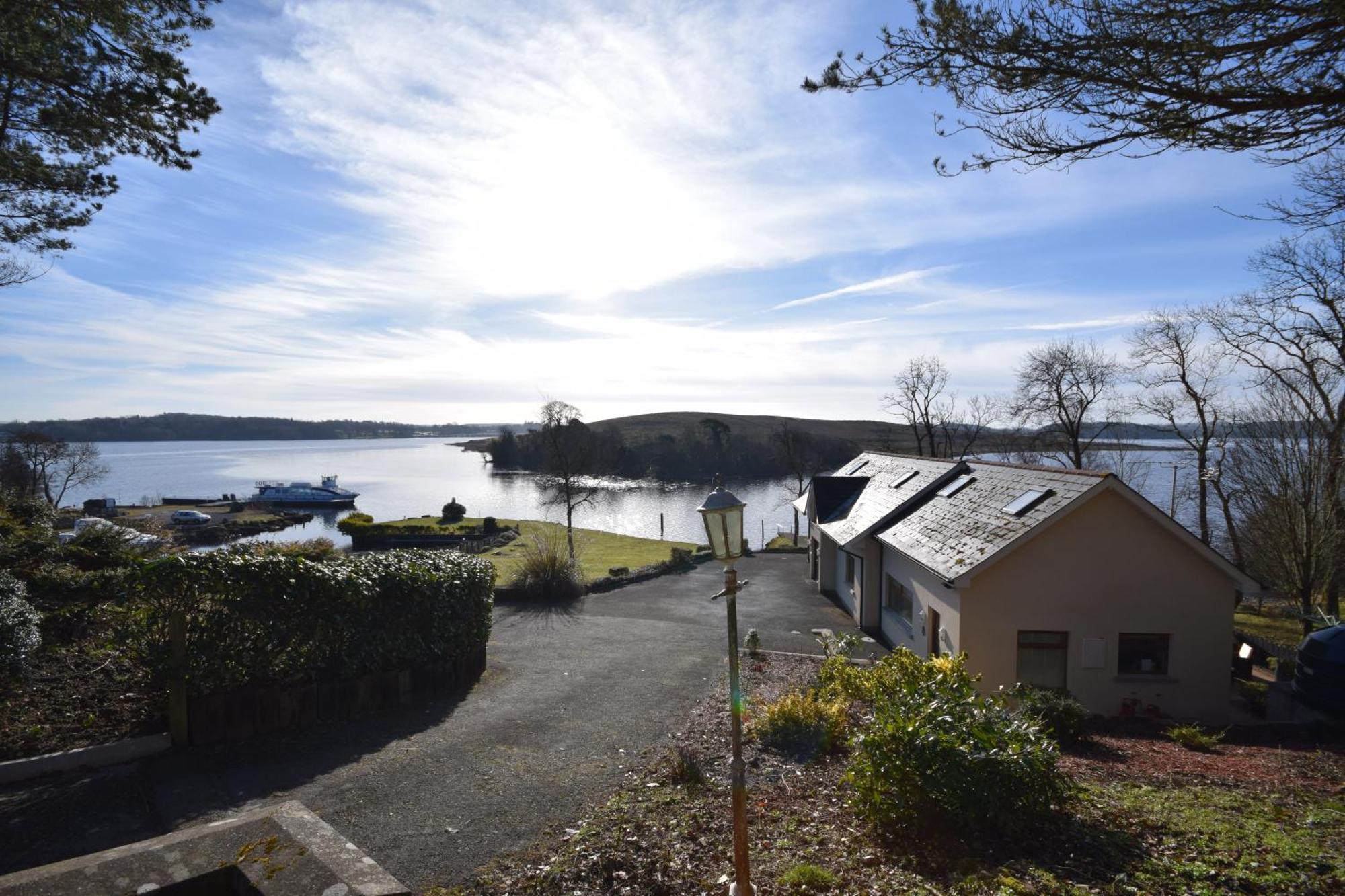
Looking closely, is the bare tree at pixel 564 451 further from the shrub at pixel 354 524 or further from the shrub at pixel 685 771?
the shrub at pixel 685 771

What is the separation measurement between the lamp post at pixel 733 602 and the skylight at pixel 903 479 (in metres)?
19.1

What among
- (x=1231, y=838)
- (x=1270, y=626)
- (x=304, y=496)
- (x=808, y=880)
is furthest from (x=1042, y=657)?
(x=304, y=496)

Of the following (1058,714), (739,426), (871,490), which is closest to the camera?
(1058,714)

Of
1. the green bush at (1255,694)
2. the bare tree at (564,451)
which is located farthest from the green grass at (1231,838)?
the bare tree at (564,451)

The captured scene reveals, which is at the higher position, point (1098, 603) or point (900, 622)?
point (1098, 603)

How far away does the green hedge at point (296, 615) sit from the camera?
9117 mm

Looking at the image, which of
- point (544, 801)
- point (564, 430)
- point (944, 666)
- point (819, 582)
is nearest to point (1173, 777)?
point (944, 666)

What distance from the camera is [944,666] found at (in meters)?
9.02

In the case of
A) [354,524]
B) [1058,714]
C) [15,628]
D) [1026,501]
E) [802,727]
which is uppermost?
[1026,501]

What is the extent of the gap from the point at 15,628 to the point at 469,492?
266 feet

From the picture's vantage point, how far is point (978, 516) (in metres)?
17.1

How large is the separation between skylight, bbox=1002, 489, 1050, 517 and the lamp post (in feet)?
39.6

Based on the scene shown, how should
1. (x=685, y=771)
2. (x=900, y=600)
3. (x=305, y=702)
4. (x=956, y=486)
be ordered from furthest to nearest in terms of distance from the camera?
1. (x=956, y=486)
2. (x=900, y=600)
3. (x=305, y=702)
4. (x=685, y=771)

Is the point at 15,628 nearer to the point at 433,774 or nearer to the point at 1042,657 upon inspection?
the point at 433,774
